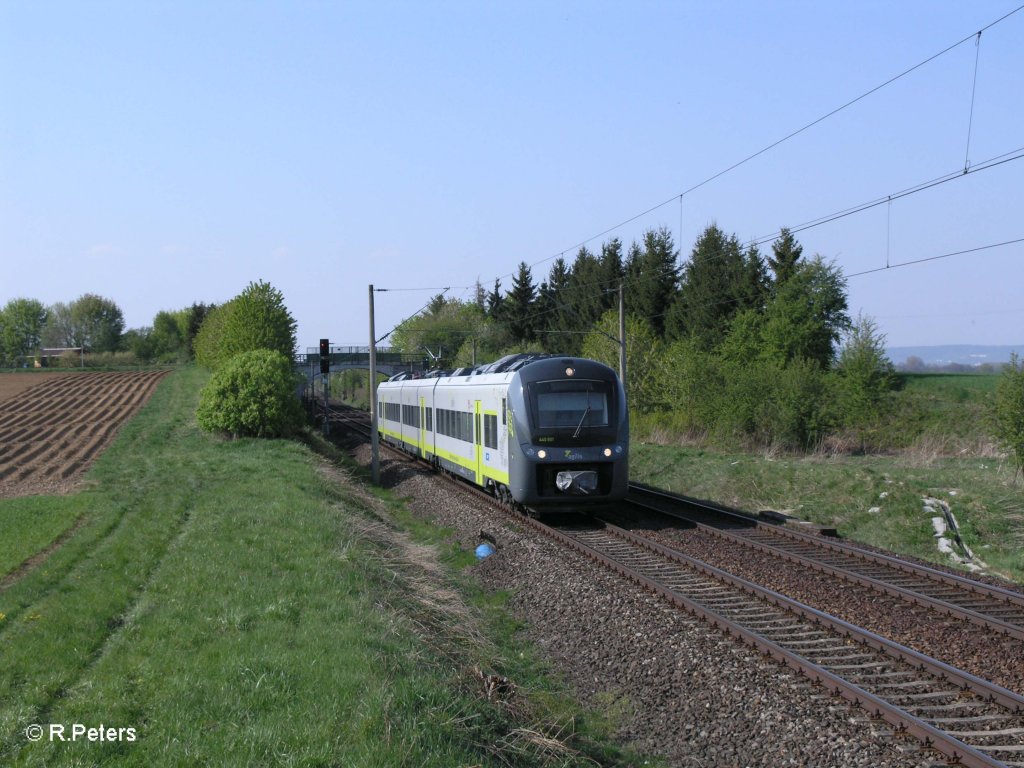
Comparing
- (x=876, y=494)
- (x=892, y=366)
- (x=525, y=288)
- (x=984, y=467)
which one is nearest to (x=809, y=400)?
(x=892, y=366)

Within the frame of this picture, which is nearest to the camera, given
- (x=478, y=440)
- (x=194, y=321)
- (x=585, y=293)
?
(x=478, y=440)

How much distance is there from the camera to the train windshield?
16797 millimetres

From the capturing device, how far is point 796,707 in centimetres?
754

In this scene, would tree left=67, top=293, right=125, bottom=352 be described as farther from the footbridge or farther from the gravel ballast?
the gravel ballast

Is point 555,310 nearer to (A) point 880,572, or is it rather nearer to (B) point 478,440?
(B) point 478,440

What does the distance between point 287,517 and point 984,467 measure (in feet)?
58.4

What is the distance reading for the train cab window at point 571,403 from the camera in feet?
55.1

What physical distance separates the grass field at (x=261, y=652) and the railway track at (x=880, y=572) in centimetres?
471

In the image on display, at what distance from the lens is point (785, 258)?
53.3m

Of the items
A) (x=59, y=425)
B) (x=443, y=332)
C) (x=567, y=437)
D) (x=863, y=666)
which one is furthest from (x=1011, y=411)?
(x=443, y=332)

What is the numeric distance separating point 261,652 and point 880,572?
8922mm

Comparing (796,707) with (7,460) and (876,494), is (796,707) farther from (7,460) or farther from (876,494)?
(7,460)

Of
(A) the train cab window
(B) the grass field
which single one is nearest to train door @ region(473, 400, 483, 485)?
(A) the train cab window

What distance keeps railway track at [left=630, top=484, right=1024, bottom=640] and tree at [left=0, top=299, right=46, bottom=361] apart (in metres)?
143
